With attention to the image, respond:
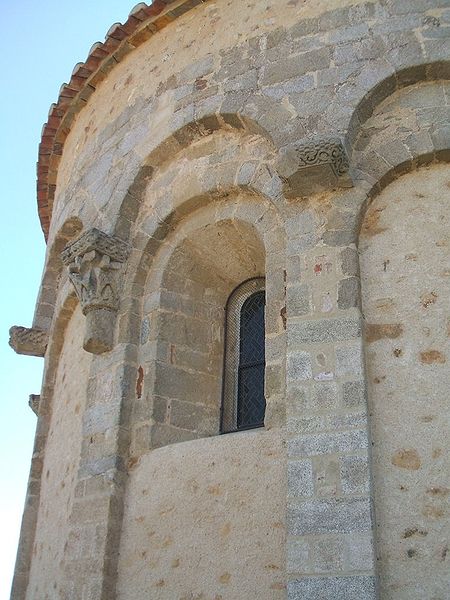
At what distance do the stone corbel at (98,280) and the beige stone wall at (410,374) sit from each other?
209cm

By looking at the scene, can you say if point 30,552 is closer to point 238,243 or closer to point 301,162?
point 238,243

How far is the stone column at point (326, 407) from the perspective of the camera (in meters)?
3.90

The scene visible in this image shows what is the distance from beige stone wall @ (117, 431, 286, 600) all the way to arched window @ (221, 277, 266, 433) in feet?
2.23

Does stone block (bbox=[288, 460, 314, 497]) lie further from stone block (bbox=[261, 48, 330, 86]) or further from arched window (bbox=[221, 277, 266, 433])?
stone block (bbox=[261, 48, 330, 86])

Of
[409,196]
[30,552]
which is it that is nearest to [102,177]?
[409,196]

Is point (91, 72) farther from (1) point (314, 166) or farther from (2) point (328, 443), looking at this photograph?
(2) point (328, 443)

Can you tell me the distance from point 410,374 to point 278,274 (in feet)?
3.98

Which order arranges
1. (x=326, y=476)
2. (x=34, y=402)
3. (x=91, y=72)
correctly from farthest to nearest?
(x=34, y=402), (x=91, y=72), (x=326, y=476)

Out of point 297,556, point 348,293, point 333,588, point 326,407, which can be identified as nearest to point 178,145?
point 348,293

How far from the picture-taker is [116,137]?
22.0 feet

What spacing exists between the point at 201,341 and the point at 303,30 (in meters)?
2.50

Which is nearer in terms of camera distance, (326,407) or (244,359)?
(326,407)

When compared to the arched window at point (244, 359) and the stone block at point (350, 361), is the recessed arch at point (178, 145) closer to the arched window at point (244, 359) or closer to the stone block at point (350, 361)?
the arched window at point (244, 359)

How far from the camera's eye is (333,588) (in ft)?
12.6
